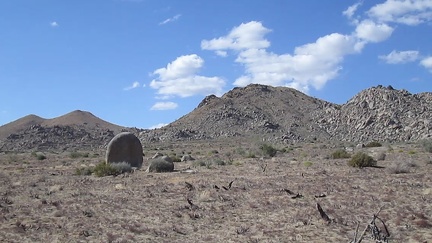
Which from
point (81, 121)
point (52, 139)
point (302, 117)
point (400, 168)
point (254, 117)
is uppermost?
point (81, 121)

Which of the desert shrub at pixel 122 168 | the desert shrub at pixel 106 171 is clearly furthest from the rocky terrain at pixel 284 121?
the desert shrub at pixel 106 171

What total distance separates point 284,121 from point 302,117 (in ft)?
14.0

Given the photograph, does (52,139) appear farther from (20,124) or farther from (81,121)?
(20,124)

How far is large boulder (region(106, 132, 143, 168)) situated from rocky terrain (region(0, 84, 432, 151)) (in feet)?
138

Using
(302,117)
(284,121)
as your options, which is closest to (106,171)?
(284,121)

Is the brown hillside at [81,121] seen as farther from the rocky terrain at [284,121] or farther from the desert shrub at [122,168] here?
the desert shrub at [122,168]

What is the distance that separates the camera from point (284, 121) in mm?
87750

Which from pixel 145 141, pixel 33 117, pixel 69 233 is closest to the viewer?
pixel 69 233

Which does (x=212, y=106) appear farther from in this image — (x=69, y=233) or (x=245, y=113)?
(x=69, y=233)

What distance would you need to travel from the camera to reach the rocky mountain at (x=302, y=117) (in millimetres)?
70062

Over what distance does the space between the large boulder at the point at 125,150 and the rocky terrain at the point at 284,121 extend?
42.1 m

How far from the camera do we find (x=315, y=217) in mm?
13320

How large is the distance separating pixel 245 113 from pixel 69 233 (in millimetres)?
81699

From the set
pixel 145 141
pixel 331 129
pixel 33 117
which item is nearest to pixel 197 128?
pixel 145 141
